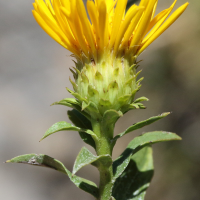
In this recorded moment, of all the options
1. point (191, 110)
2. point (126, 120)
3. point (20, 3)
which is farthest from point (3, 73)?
point (191, 110)

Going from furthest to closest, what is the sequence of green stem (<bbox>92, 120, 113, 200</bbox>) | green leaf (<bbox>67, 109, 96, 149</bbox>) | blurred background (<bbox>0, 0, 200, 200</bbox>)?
blurred background (<bbox>0, 0, 200, 200</bbox>) → green leaf (<bbox>67, 109, 96, 149</bbox>) → green stem (<bbox>92, 120, 113, 200</bbox>)

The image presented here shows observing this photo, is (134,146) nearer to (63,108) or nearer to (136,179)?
(136,179)

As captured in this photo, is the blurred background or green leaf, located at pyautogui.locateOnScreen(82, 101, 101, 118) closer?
Answer: green leaf, located at pyautogui.locateOnScreen(82, 101, 101, 118)

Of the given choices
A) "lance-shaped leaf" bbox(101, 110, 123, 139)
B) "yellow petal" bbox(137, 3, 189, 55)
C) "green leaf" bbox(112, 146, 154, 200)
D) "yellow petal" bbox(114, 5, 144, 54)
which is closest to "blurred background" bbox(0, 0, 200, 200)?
"green leaf" bbox(112, 146, 154, 200)

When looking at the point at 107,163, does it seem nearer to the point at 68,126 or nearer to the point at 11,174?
the point at 68,126

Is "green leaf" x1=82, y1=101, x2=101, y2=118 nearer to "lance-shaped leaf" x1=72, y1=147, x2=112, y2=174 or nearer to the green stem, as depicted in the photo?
the green stem

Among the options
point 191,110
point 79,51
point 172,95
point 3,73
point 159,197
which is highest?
point 3,73
